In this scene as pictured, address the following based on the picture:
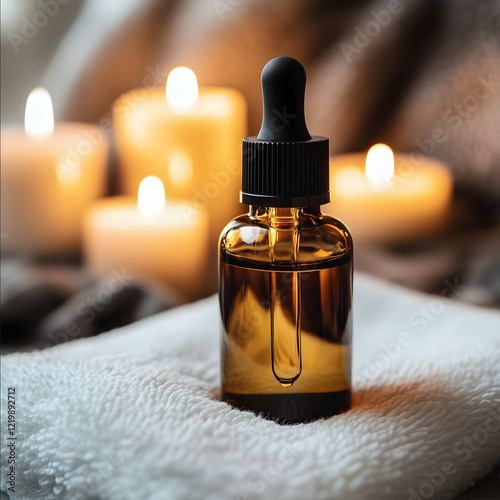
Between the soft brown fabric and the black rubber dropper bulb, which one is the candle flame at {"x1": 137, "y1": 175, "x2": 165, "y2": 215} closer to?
the soft brown fabric

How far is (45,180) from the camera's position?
2.22 ft

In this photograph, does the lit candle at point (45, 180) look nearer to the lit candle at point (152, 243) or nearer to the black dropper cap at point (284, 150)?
the lit candle at point (152, 243)

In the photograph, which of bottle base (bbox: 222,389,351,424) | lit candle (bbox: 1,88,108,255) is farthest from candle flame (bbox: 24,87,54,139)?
bottle base (bbox: 222,389,351,424)

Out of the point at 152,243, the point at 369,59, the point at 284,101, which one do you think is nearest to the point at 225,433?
the point at 284,101

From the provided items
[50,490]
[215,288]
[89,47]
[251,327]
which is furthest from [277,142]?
[89,47]

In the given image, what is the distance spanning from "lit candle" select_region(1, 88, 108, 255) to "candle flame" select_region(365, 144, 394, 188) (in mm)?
284

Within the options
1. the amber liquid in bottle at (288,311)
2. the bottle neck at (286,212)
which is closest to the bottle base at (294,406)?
the amber liquid in bottle at (288,311)

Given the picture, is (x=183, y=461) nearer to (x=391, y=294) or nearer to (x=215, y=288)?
(x=391, y=294)

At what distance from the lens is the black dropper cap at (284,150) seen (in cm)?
36

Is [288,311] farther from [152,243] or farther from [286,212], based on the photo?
[152,243]

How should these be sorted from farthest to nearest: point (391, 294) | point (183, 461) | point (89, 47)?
1. point (89, 47)
2. point (391, 294)
3. point (183, 461)

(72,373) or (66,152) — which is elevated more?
(66,152)

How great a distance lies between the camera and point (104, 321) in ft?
1.95

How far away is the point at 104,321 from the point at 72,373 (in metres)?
0.21
